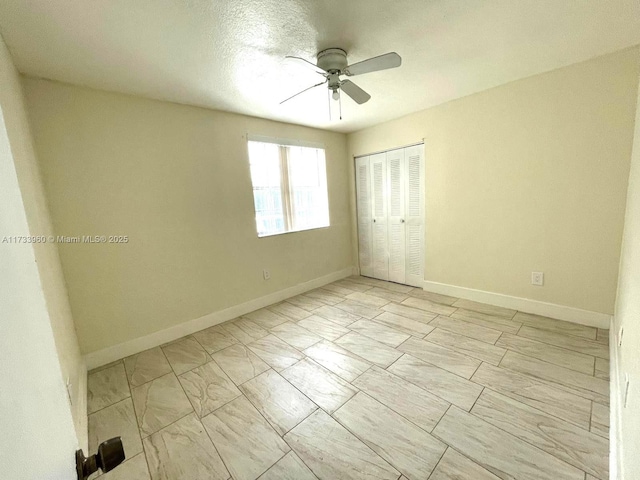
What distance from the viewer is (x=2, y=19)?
1347mm

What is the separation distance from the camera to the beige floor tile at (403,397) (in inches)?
59.8

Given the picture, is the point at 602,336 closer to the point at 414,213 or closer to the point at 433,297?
the point at 433,297

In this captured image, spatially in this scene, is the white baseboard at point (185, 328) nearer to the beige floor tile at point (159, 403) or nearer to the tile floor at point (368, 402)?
the tile floor at point (368, 402)

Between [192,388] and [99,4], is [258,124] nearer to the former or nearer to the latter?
[99,4]

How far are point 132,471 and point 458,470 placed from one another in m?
1.63

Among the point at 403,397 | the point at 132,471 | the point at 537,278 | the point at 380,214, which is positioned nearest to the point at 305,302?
the point at 380,214

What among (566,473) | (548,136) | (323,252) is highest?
(548,136)

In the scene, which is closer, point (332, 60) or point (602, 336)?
point (332, 60)

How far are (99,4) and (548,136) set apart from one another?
3.45 metres

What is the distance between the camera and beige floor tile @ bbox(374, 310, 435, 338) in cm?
246

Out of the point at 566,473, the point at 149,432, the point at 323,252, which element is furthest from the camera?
the point at 323,252

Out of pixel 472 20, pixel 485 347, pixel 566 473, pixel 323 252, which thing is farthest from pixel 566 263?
pixel 323 252

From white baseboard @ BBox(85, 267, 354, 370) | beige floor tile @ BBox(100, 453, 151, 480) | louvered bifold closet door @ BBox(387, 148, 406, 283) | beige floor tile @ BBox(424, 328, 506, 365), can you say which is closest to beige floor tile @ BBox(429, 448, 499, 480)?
beige floor tile @ BBox(424, 328, 506, 365)

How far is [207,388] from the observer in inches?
73.4
